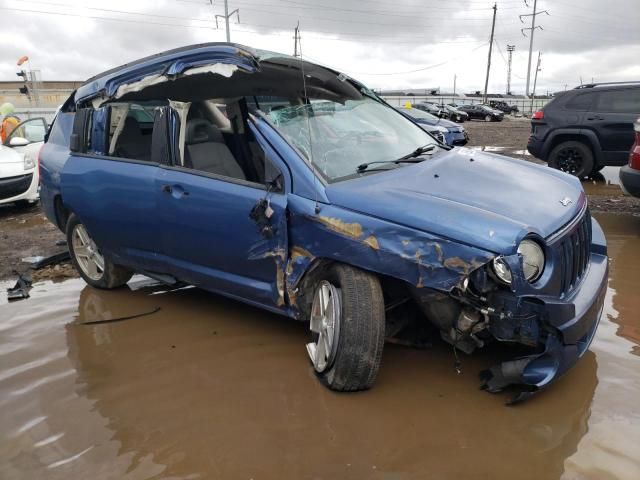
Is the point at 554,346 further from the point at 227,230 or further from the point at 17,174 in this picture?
the point at 17,174

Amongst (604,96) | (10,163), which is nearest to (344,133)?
(10,163)

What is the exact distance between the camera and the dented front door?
329cm

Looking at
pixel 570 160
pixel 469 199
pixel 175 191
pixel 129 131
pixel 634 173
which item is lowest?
pixel 570 160

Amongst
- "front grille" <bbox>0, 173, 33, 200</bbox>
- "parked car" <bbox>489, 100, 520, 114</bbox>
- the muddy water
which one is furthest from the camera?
"parked car" <bbox>489, 100, 520, 114</bbox>

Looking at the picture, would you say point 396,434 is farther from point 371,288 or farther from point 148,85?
point 148,85

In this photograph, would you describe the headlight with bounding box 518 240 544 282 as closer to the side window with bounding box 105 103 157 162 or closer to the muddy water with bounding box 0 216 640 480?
the muddy water with bounding box 0 216 640 480

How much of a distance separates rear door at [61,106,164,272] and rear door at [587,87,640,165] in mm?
7829

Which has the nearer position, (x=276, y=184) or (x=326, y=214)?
(x=326, y=214)

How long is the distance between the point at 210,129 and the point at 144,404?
82.7 inches

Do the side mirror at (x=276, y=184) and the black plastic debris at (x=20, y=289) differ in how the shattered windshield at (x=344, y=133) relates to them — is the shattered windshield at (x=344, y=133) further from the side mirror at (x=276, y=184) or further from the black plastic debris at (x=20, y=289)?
the black plastic debris at (x=20, y=289)

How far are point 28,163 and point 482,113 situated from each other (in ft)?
119

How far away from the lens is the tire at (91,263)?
4.82m

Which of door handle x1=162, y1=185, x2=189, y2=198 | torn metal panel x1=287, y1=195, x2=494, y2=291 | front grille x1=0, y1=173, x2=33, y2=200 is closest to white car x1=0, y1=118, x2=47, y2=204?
front grille x1=0, y1=173, x2=33, y2=200

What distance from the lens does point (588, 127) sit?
30.5 feet
